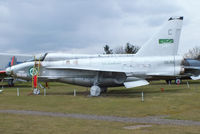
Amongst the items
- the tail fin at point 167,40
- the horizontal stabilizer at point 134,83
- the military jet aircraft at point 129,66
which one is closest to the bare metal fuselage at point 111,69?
the military jet aircraft at point 129,66

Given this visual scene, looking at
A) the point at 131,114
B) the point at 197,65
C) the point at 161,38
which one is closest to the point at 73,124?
the point at 131,114

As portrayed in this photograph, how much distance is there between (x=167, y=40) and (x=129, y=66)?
3.56 meters

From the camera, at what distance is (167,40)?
735 inches

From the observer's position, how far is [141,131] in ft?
23.8

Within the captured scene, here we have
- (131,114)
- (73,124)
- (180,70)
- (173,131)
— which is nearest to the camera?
(173,131)

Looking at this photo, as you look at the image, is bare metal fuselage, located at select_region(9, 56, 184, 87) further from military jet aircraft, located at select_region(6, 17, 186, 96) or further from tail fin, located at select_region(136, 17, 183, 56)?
tail fin, located at select_region(136, 17, 183, 56)

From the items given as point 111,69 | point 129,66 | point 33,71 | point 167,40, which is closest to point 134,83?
point 129,66

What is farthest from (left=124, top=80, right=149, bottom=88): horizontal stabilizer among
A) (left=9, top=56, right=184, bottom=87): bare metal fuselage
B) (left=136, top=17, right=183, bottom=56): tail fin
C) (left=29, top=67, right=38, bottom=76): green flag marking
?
(left=29, top=67, right=38, bottom=76): green flag marking

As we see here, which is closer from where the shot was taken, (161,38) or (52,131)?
(52,131)

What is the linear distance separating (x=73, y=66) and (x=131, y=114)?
9.13 m

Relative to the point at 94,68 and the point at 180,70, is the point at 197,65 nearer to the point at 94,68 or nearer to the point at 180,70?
the point at 180,70

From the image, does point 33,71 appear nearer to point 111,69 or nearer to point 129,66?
point 111,69

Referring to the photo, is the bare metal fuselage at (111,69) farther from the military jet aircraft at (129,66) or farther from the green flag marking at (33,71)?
the green flag marking at (33,71)

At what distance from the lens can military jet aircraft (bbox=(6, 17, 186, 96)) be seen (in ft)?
60.3
